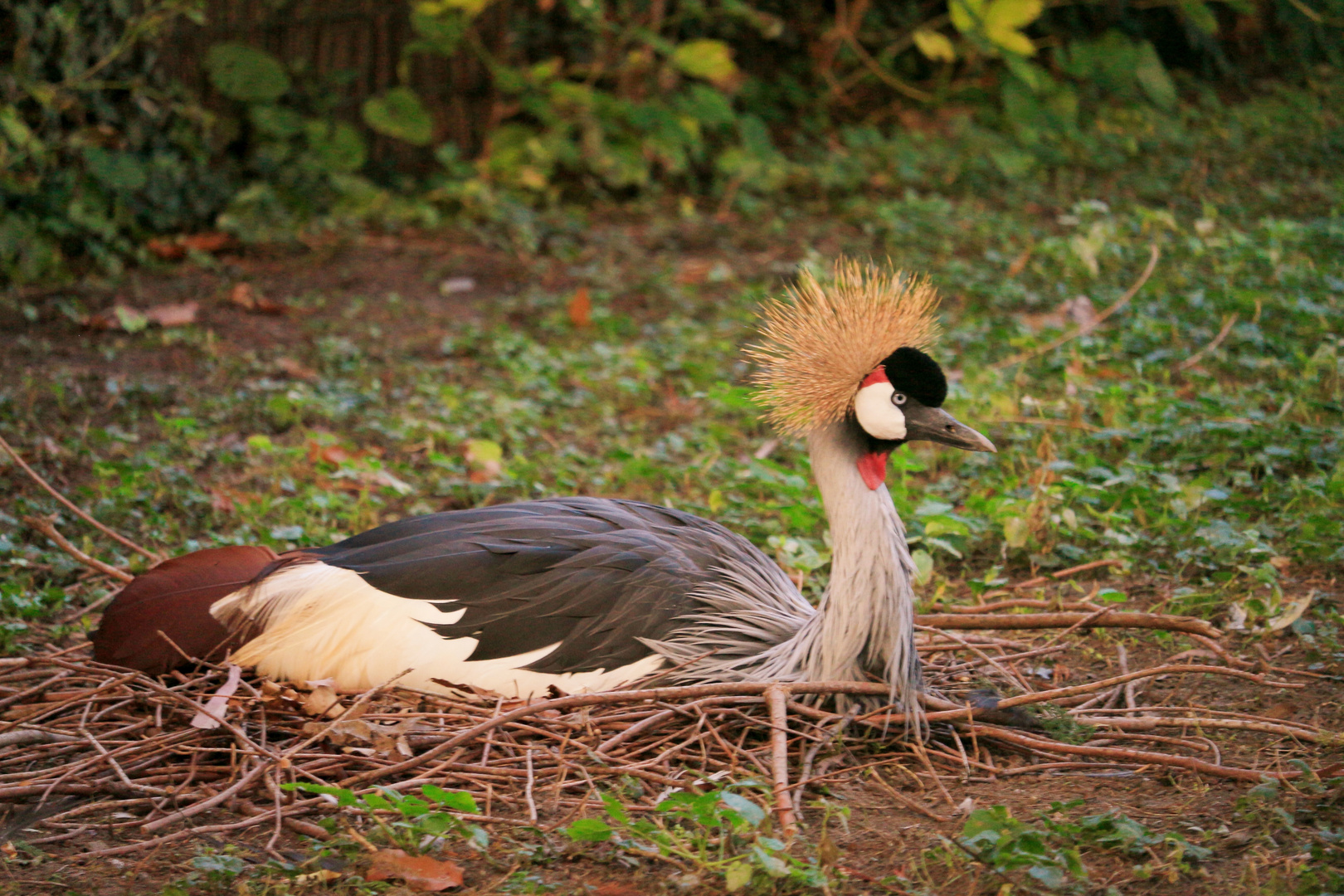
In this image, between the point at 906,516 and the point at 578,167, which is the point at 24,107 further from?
the point at 906,516

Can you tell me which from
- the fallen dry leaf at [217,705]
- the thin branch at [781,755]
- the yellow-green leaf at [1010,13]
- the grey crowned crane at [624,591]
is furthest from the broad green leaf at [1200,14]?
the fallen dry leaf at [217,705]

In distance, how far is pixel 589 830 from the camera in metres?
2.22

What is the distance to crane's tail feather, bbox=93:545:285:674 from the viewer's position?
114 inches

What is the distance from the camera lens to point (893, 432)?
8.92ft

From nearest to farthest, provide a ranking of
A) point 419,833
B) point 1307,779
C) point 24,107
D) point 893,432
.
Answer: point 419,833
point 1307,779
point 893,432
point 24,107

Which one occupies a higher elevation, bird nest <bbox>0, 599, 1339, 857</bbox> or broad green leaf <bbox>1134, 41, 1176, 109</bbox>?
broad green leaf <bbox>1134, 41, 1176, 109</bbox>

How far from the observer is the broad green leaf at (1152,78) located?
8352 millimetres

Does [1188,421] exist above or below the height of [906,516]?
above

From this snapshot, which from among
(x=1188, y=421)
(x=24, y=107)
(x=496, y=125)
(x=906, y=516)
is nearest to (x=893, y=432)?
(x=906, y=516)

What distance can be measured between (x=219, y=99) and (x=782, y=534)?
Result: 500 cm

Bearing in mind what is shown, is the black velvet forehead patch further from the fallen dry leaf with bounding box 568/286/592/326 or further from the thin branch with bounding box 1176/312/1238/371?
the fallen dry leaf with bounding box 568/286/592/326

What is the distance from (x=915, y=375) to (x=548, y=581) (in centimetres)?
98

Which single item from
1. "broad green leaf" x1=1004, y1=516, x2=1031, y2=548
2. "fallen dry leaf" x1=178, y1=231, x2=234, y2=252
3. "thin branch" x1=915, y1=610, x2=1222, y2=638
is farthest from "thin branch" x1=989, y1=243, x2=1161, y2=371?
"fallen dry leaf" x1=178, y1=231, x2=234, y2=252

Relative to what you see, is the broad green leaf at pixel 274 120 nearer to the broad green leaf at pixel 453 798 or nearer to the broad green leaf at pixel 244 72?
the broad green leaf at pixel 244 72
